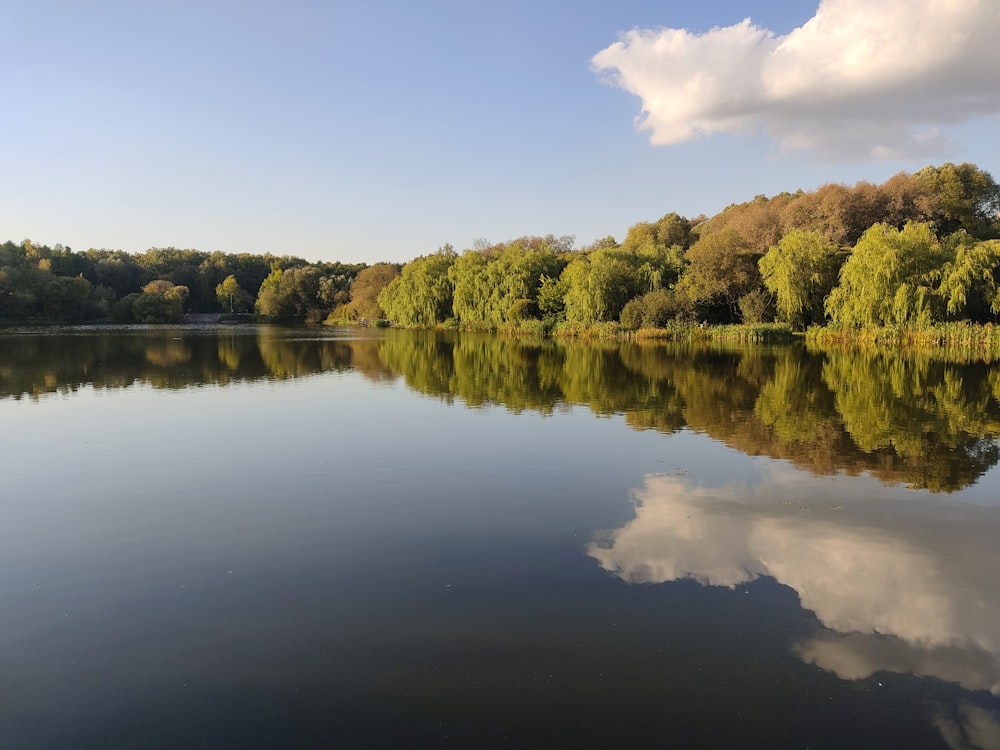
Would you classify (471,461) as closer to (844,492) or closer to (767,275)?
(844,492)

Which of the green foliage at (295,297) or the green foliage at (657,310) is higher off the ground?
the green foliage at (295,297)

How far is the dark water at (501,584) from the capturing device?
416 centimetres

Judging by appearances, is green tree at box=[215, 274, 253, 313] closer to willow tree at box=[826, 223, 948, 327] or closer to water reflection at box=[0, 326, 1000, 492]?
water reflection at box=[0, 326, 1000, 492]

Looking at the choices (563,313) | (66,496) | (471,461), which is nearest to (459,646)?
(471,461)

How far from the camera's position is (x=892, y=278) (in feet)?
116

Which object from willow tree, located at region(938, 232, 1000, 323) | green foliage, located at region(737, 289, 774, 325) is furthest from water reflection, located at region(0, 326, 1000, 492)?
willow tree, located at region(938, 232, 1000, 323)

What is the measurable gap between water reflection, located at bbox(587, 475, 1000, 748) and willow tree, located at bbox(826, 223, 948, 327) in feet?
102

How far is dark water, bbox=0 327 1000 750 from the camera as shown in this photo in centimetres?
416

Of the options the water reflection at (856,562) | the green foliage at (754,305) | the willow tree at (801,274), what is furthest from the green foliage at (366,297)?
the water reflection at (856,562)

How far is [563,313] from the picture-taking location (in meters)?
53.5

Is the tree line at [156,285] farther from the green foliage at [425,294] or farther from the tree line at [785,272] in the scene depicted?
the tree line at [785,272]

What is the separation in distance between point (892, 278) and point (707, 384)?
21.2 meters

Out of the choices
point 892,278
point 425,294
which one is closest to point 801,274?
point 892,278

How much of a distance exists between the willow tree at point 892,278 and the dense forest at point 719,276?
0.23 ft
